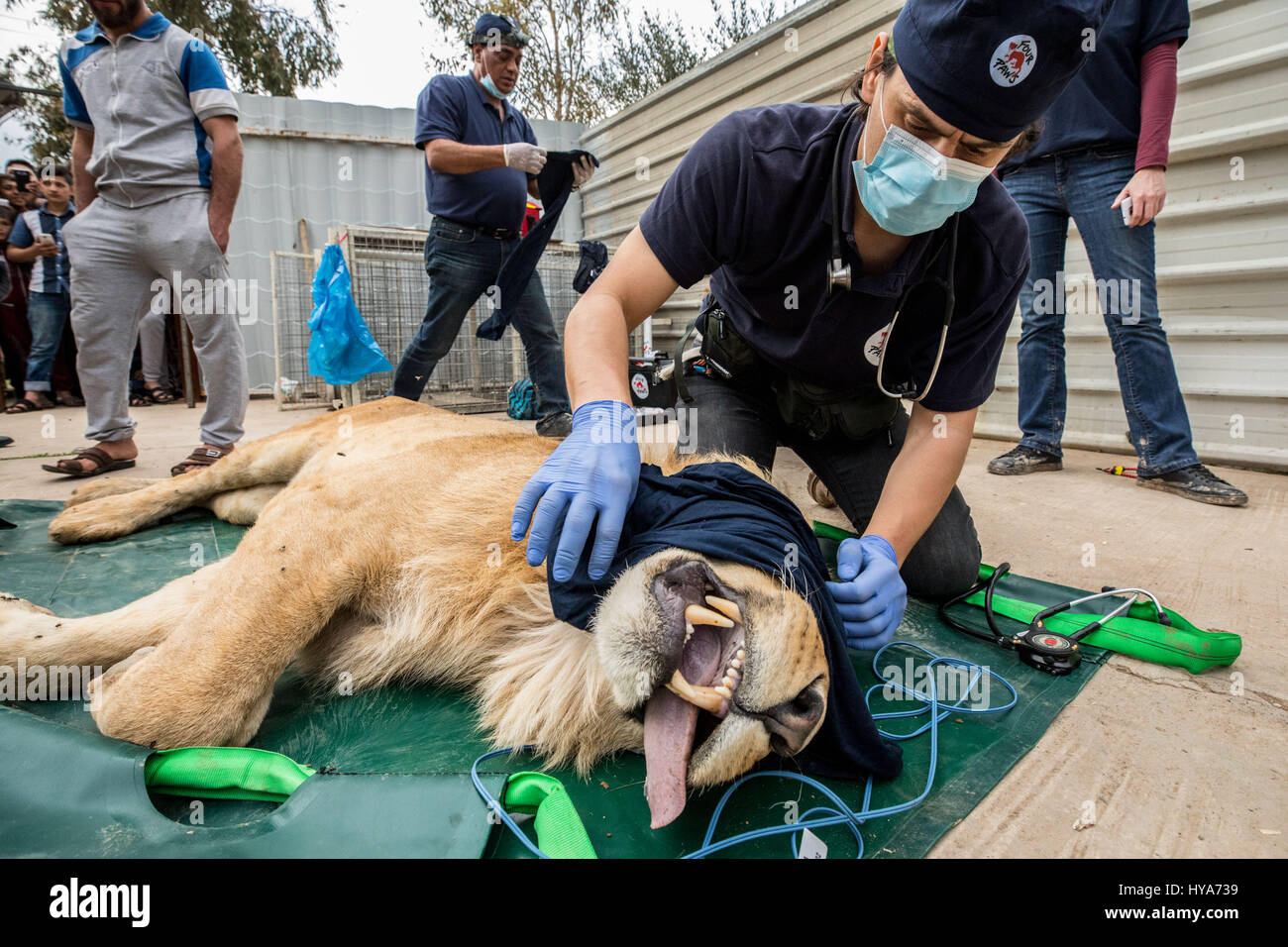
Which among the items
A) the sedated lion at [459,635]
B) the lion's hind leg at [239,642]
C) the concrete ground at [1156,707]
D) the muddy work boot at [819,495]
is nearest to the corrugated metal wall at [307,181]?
the concrete ground at [1156,707]

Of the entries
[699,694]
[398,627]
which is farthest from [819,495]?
[699,694]

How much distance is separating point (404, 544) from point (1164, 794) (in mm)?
1927

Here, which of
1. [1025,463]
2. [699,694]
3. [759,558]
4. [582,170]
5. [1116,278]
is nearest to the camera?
[699,694]

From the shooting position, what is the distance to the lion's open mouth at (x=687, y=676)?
1.23 m

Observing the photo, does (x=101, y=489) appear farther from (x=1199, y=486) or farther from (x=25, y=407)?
(x=25, y=407)

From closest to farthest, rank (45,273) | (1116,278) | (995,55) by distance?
(995,55)
(1116,278)
(45,273)

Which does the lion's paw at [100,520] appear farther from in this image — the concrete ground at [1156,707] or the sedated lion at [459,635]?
the concrete ground at [1156,707]

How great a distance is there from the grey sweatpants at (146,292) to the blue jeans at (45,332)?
18.2ft

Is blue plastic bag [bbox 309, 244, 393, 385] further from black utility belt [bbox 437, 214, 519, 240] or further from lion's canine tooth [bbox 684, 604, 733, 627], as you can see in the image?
lion's canine tooth [bbox 684, 604, 733, 627]

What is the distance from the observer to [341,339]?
6324mm

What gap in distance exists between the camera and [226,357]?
173 inches

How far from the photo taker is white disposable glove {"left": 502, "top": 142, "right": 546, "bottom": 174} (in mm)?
4570

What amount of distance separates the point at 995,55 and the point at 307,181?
1071 centimetres
